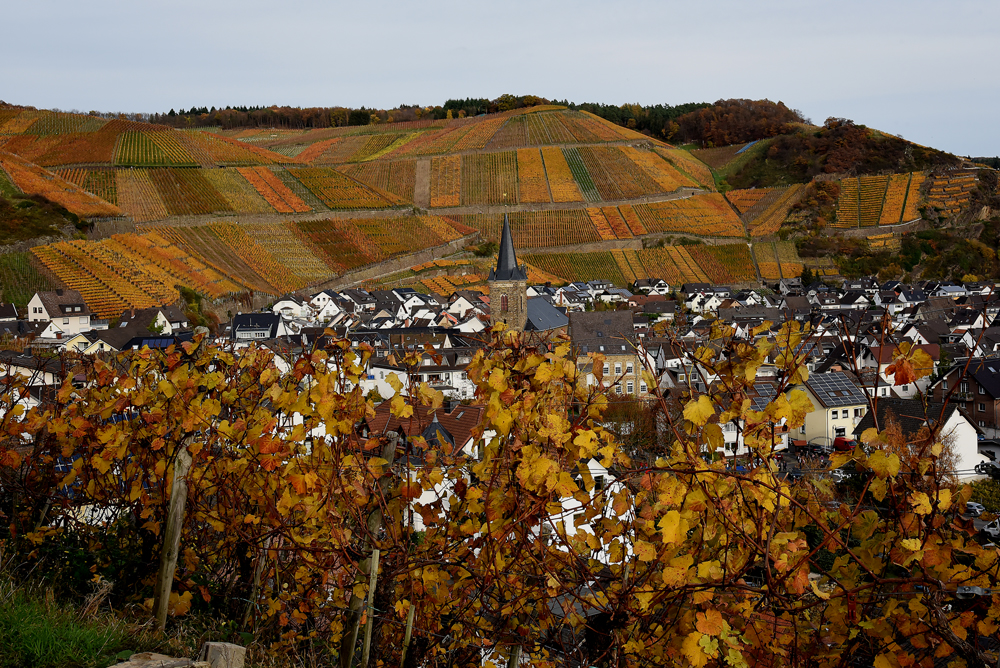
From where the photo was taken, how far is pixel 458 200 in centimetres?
9800

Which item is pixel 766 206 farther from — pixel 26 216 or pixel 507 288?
pixel 26 216

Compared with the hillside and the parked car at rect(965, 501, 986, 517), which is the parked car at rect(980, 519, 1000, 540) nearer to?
the parked car at rect(965, 501, 986, 517)

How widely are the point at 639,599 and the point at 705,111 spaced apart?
15671cm

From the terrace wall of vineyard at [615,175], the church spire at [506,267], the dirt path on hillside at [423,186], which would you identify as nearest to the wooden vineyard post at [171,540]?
the church spire at [506,267]

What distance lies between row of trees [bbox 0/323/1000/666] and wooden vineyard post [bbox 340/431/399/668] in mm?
14

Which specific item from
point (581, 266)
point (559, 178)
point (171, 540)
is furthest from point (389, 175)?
point (171, 540)

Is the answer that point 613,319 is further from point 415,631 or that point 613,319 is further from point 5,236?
point 5,236

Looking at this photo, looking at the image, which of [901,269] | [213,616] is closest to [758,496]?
[213,616]

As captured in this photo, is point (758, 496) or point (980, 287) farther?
point (980, 287)

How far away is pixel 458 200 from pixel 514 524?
315ft

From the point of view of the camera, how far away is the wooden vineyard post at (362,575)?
4.12 m

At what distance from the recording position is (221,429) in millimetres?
4938

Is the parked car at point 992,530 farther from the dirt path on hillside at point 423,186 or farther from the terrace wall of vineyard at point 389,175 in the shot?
the terrace wall of vineyard at point 389,175

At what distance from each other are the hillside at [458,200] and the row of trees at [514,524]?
47.1 m
